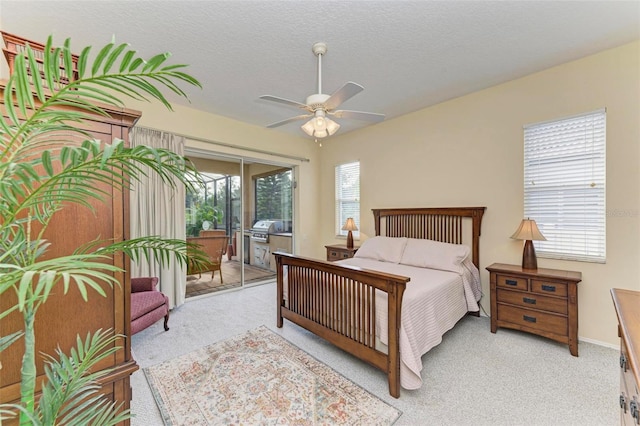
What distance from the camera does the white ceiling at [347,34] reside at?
2008mm

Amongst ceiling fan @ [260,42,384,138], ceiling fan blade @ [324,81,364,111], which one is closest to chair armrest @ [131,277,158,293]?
ceiling fan @ [260,42,384,138]

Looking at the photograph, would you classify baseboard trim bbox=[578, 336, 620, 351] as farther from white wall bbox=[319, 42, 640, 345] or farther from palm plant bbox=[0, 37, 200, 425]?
palm plant bbox=[0, 37, 200, 425]

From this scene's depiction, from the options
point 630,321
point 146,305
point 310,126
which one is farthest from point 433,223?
point 146,305

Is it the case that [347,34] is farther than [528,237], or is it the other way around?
[528,237]

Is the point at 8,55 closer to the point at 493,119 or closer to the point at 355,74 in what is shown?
the point at 355,74

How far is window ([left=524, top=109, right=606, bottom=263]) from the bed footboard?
2116 mm

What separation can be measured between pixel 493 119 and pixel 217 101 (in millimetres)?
3445

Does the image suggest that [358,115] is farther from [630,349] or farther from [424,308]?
[630,349]

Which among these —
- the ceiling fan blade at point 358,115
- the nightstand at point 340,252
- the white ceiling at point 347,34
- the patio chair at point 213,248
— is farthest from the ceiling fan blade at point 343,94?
the patio chair at point 213,248

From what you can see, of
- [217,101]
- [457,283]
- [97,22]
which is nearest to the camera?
[97,22]

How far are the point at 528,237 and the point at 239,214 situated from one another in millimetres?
3933

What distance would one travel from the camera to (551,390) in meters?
2.01

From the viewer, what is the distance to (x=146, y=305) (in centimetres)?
272

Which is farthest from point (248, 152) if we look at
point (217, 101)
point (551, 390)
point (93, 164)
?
point (551, 390)
